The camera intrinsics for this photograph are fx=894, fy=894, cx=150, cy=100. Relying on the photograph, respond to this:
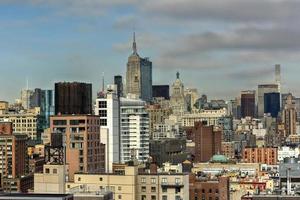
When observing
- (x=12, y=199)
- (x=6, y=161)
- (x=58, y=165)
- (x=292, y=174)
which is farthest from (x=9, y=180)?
(x=12, y=199)

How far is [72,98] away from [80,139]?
3056cm

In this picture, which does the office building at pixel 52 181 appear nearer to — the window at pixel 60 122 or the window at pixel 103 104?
the window at pixel 60 122

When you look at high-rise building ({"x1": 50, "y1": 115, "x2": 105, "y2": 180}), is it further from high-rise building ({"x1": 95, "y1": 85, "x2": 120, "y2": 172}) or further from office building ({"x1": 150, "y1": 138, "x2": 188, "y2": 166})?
office building ({"x1": 150, "y1": 138, "x2": 188, "y2": 166})

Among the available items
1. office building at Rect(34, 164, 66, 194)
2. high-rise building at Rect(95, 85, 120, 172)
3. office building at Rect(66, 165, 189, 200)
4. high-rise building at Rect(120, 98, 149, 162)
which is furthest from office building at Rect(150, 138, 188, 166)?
office building at Rect(34, 164, 66, 194)

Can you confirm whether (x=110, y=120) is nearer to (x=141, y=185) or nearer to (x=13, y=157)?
(x=13, y=157)

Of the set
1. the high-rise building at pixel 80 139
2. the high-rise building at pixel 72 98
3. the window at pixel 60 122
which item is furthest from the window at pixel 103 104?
the window at pixel 60 122

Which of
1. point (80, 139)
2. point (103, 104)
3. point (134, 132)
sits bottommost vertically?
point (134, 132)

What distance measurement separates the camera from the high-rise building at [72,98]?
119750 millimetres

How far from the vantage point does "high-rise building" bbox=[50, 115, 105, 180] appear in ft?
298

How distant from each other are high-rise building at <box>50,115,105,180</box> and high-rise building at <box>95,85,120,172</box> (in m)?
23.6

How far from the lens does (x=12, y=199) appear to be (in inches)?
1802

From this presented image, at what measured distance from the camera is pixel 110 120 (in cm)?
12875

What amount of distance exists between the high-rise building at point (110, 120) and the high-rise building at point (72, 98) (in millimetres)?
2061

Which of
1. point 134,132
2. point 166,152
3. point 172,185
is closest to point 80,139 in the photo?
point 172,185
